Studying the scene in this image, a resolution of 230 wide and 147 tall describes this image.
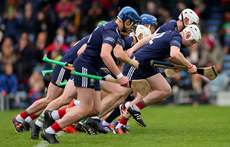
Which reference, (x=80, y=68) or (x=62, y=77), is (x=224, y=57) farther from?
(x=80, y=68)

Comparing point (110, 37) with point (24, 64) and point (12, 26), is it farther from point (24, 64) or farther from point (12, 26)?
point (12, 26)

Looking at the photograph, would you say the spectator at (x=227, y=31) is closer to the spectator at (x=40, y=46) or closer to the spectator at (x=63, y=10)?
the spectator at (x=63, y=10)

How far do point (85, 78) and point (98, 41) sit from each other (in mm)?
573

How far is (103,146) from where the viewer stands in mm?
6934

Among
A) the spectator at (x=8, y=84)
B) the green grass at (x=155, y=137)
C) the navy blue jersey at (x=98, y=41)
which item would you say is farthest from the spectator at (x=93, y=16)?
the navy blue jersey at (x=98, y=41)

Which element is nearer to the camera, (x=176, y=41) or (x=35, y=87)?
(x=176, y=41)

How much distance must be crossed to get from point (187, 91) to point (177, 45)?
29.1ft

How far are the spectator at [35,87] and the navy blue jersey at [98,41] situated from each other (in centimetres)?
884

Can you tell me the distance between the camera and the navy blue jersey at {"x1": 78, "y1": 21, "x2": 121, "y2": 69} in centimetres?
717

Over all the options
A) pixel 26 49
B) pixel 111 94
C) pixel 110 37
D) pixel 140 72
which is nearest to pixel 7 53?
pixel 26 49

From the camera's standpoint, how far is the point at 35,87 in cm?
1612

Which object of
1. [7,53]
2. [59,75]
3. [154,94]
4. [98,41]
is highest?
[98,41]

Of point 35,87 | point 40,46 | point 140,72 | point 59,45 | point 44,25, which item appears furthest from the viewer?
point 44,25

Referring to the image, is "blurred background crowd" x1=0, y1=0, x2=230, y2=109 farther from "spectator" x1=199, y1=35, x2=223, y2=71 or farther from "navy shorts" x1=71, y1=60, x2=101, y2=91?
"navy shorts" x1=71, y1=60, x2=101, y2=91
